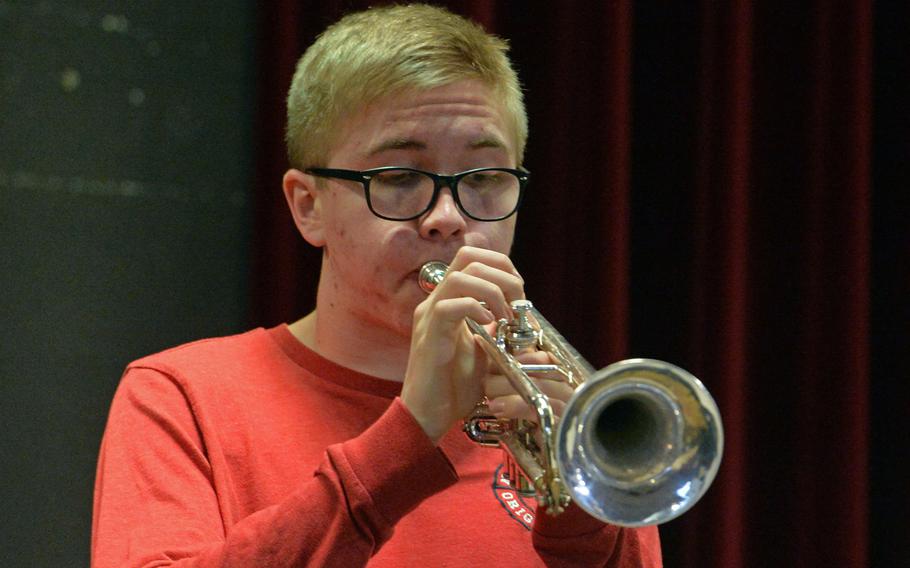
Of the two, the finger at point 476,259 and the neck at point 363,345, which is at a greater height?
the finger at point 476,259

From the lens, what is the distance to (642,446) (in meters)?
1.14

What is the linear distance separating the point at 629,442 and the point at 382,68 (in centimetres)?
64

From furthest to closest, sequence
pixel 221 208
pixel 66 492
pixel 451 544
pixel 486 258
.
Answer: pixel 221 208 < pixel 66 492 < pixel 451 544 < pixel 486 258

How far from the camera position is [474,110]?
1519 millimetres

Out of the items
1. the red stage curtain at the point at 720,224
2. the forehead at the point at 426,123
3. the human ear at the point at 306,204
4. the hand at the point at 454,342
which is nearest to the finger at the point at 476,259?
the hand at the point at 454,342

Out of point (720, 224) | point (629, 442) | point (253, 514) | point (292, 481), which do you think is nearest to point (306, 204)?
point (292, 481)

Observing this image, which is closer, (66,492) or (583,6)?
(66,492)

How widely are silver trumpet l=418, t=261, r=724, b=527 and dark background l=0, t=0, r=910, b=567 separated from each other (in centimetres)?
97

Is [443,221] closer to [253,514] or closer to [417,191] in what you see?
[417,191]

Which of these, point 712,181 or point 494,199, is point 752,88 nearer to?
point 712,181

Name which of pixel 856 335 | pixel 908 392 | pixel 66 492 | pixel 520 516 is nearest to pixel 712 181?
pixel 856 335

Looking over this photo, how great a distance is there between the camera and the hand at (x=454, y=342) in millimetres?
1232

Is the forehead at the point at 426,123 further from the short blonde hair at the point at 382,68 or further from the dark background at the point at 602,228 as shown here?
the dark background at the point at 602,228

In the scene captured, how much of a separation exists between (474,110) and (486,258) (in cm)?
30
